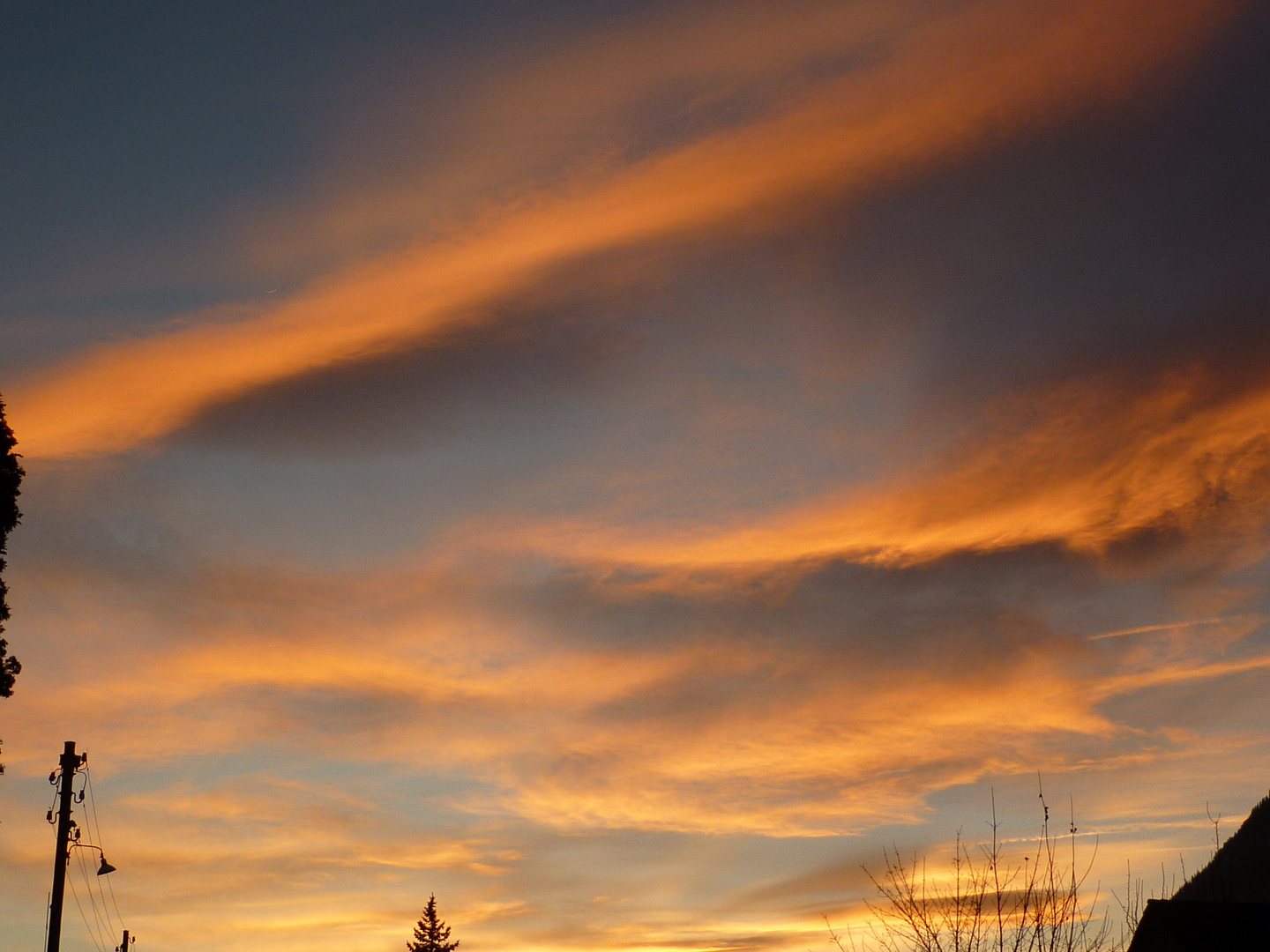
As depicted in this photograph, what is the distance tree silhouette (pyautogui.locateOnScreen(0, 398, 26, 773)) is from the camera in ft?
101

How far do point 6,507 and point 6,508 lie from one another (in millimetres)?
23

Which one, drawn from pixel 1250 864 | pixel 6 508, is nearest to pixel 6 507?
pixel 6 508

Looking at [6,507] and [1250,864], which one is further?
[1250,864]

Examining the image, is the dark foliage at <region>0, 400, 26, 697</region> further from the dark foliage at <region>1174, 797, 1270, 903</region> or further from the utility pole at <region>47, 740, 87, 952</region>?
the dark foliage at <region>1174, 797, 1270, 903</region>

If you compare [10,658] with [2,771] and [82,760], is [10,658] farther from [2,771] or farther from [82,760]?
[82,760]

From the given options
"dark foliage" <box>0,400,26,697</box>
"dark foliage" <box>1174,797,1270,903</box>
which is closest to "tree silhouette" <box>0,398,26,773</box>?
"dark foliage" <box>0,400,26,697</box>

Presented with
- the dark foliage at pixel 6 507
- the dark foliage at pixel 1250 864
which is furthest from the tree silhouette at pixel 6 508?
the dark foliage at pixel 1250 864

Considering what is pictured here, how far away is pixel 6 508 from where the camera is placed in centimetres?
3141

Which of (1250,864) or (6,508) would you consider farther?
(1250,864)

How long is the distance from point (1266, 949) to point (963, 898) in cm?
561

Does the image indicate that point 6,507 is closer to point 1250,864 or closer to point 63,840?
point 63,840

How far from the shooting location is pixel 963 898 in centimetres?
2492

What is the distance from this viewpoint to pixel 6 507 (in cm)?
3141

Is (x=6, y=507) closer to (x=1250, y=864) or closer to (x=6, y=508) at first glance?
(x=6, y=508)
